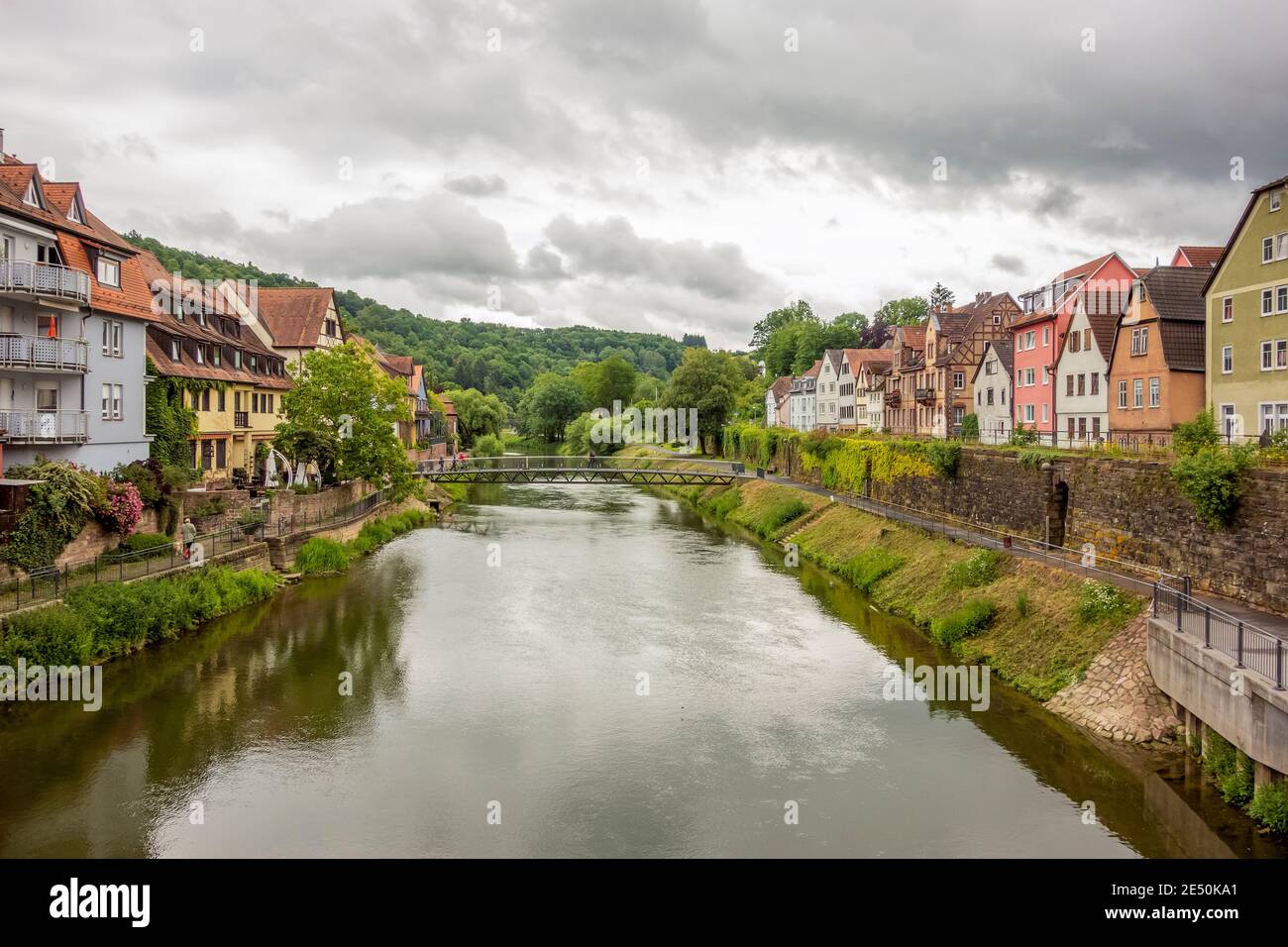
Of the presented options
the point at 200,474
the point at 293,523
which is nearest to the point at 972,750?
the point at 293,523

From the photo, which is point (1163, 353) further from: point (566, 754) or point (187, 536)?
point (187, 536)

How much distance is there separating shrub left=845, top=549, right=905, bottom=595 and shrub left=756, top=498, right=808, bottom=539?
12166mm

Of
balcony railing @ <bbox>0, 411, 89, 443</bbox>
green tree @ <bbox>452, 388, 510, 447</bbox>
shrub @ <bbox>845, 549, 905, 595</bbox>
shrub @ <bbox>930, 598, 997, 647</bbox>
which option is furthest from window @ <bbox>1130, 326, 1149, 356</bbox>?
green tree @ <bbox>452, 388, 510, 447</bbox>

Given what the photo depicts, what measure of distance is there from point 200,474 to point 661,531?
927 inches

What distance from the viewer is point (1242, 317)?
29.3 meters

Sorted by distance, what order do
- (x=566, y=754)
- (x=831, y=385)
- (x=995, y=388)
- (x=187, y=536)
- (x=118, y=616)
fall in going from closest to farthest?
1. (x=566, y=754)
2. (x=118, y=616)
3. (x=187, y=536)
4. (x=995, y=388)
5. (x=831, y=385)

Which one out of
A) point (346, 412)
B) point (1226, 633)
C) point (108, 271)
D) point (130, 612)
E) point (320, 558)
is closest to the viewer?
point (1226, 633)

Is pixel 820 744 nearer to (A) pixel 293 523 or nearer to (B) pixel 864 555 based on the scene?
(B) pixel 864 555

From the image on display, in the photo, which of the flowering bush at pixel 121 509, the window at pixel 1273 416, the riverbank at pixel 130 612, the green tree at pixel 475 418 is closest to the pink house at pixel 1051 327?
the window at pixel 1273 416

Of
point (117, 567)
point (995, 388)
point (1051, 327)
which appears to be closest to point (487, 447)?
point (995, 388)

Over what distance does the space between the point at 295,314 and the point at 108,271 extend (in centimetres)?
2537

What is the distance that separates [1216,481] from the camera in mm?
20031

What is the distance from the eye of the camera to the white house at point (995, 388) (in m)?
51.1

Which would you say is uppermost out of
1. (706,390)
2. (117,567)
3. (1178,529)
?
(706,390)
